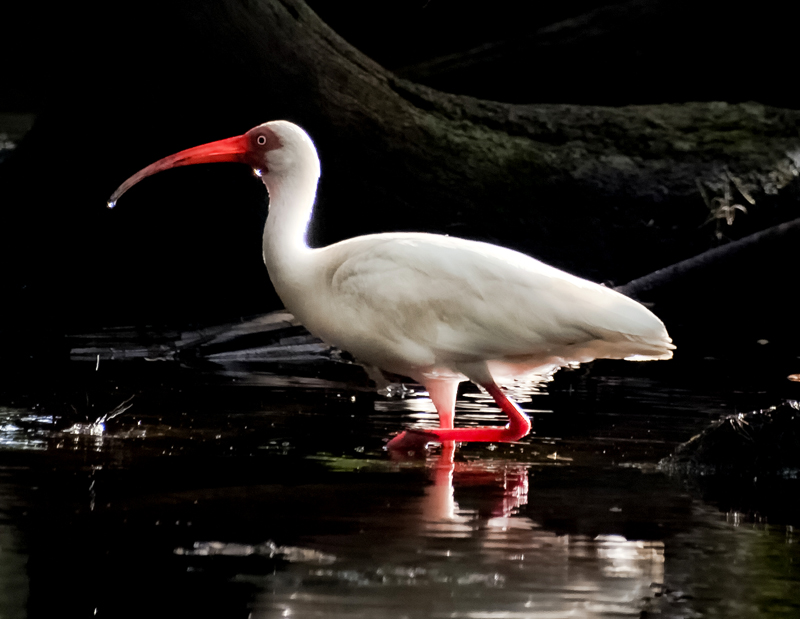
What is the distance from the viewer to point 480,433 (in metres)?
6.16

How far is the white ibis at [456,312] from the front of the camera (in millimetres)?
6031

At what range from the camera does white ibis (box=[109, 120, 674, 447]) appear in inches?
237

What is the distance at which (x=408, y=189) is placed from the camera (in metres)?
11.1

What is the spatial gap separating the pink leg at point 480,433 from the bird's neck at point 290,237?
0.89m

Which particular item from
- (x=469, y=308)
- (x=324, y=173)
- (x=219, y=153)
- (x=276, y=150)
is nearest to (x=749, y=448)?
(x=469, y=308)

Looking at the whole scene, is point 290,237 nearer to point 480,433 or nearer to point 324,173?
point 480,433

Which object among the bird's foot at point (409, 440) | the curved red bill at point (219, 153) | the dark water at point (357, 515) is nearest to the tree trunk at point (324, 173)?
the dark water at point (357, 515)

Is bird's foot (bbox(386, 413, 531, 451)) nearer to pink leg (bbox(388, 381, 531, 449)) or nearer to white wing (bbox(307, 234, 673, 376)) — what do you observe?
pink leg (bbox(388, 381, 531, 449))

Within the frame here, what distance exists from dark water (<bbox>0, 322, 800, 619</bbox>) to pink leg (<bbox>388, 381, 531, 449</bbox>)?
0.32 feet

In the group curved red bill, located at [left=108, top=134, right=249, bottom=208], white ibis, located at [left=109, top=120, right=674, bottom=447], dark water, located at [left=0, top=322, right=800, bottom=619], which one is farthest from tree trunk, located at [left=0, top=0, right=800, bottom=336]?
white ibis, located at [left=109, top=120, right=674, bottom=447]

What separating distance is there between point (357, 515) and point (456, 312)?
172cm

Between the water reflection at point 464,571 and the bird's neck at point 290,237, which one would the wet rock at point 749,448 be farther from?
the bird's neck at point 290,237

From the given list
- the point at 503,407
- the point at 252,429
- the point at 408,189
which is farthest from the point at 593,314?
the point at 408,189

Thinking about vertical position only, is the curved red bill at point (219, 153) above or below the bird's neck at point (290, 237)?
above
